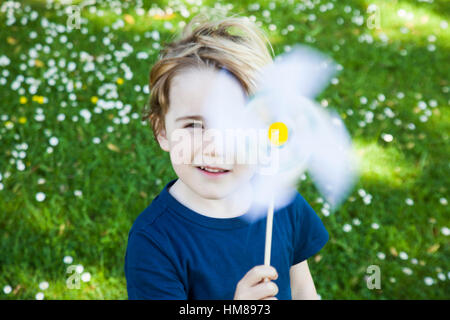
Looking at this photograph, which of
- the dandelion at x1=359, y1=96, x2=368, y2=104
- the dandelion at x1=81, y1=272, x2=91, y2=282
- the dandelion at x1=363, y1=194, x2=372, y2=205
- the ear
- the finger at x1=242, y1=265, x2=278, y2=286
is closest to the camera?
the finger at x1=242, y1=265, x2=278, y2=286

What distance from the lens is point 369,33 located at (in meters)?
4.10

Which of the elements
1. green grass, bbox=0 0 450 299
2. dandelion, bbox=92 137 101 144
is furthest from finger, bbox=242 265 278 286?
dandelion, bbox=92 137 101 144

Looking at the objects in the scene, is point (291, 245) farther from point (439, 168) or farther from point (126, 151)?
point (439, 168)

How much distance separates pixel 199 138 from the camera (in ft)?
3.87

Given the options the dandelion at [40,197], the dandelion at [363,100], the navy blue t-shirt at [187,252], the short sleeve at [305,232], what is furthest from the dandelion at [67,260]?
the dandelion at [363,100]

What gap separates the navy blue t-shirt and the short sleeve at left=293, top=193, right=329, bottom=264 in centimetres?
14

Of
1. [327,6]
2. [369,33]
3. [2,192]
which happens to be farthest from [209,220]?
[327,6]

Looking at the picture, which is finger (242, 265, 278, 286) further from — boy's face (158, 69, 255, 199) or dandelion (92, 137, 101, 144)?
dandelion (92, 137, 101, 144)

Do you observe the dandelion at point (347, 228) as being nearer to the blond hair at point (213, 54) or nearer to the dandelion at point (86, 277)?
the dandelion at point (86, 277)

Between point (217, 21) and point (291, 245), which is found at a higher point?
point (217, 21)

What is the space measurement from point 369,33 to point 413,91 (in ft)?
2.79

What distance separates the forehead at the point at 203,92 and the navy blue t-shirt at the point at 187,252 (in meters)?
0.26

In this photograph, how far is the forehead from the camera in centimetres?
116

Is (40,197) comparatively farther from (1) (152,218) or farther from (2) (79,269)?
(1) (152,218)
